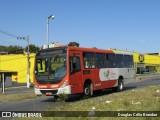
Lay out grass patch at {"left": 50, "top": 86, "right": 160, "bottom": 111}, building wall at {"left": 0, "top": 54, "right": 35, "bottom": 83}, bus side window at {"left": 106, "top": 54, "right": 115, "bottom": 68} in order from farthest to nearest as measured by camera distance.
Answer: building wall at {"left": 0, "top": 54, "right": 35, "bottom": 83}, bus side window at {"left": 106, "top": 54, "right": 115, "bottom": 68}, grass patch at {"left": 50, "top": 86, "right": 160, "bottom": 111}

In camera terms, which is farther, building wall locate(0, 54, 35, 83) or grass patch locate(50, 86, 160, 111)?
building wall locate(0, 54, 35, 83)

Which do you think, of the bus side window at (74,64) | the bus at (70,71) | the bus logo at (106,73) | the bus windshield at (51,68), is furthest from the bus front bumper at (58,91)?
the bus logo at (106,73)

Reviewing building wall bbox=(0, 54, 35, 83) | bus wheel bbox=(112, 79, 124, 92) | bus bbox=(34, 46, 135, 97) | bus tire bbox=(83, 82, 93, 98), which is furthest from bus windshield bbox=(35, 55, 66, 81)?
building wall bbox=(0, 54, 35, 83)

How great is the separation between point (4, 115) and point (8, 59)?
56931mm

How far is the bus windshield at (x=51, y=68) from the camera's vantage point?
63.2ft

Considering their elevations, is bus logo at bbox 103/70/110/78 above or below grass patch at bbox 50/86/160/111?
above

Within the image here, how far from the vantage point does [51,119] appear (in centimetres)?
1029

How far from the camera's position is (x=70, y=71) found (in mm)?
19281

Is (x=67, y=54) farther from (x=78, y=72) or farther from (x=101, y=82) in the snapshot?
(x=101, y=82)

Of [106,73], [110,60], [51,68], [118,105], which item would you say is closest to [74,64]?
[51,68]

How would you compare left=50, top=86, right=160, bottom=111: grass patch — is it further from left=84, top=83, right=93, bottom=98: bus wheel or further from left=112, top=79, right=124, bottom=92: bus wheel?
left=112, top=79, right=124, bottom=92: bus wheel

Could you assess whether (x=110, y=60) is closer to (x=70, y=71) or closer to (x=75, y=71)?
(x=75, y=71)

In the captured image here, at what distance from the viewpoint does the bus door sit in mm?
19438

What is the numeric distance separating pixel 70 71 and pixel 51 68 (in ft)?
3.42
